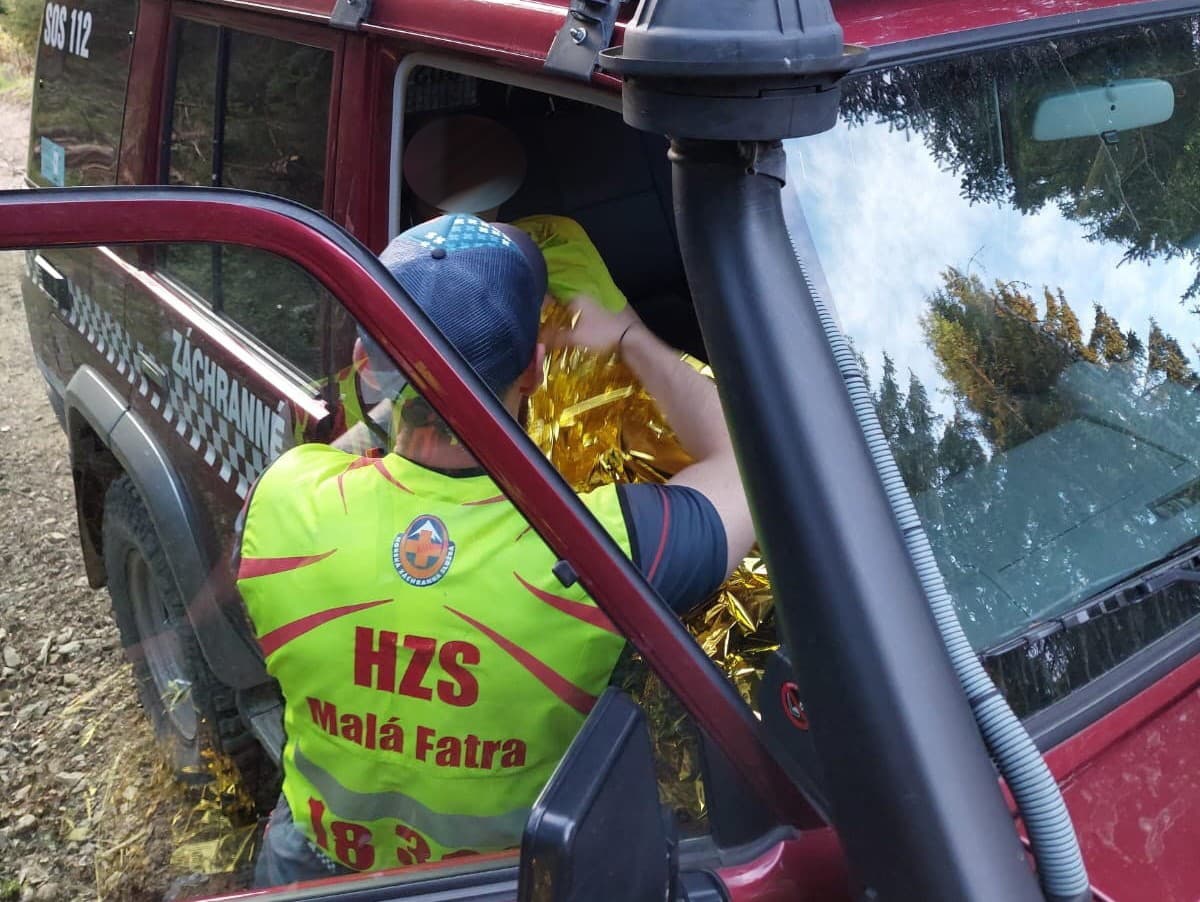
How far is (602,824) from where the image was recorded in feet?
2.92

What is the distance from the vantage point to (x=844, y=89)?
5.16 ft

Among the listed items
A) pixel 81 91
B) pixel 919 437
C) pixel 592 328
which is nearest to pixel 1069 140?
pixel 919 437

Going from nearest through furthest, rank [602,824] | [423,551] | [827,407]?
[602,824]
[827,407]
[423,551]

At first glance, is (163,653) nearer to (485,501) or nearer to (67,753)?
(67,753)

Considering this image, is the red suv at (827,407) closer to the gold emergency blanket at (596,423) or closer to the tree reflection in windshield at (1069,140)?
the tree reflection in windshield at (1069,140)

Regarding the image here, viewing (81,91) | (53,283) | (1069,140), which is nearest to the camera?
(53,283)

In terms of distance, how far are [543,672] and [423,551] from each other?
0.18 meters

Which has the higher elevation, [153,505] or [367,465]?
[367,465]

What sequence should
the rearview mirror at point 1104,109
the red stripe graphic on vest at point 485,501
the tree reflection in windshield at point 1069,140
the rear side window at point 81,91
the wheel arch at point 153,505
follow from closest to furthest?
1. the red stripe graphic on vest at point 485,501
2. the wheel arch at point 153,505
3. the tree reflection in windshield at point 1069,140
4. the rearview mirror at point 1104,109
5. the rear side window at point 81,91

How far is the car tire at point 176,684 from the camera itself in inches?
50.6

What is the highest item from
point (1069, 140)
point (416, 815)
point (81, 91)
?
point (1069, 140)

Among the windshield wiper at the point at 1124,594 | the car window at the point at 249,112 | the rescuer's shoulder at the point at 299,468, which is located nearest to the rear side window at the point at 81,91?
the car window at the point at 249,112

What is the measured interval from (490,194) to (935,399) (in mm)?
1538

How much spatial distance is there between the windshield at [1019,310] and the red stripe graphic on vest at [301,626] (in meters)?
0.75
